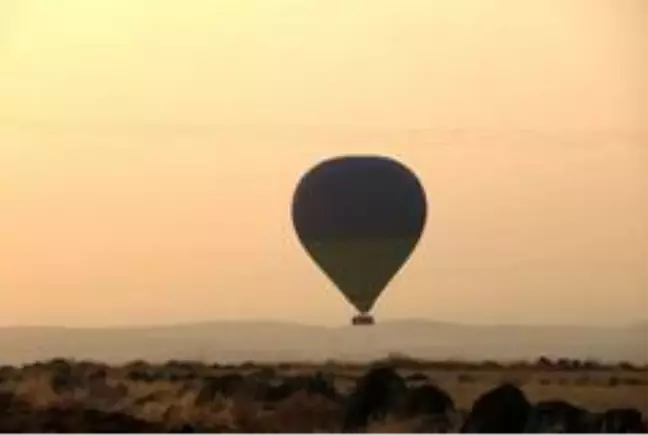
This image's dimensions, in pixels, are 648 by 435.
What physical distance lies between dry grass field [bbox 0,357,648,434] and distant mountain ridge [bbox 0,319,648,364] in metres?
0.01

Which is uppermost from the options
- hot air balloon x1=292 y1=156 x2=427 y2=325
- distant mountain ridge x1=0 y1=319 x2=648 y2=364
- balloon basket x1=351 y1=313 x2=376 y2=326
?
hot air balloon x1=292 y1=156 x2=427 y2=325

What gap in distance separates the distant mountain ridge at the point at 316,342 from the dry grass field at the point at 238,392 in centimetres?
1

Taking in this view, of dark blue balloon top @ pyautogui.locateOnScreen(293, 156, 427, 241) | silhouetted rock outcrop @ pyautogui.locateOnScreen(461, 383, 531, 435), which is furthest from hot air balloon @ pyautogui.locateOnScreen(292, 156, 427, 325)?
silhouetted rock outcrop @ pyautogui.locateOnScreen(461, 383, 531, 435)

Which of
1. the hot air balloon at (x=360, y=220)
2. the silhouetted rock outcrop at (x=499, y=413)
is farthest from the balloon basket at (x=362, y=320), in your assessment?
the silhouetted rock outcrop at (x=499, y=413)

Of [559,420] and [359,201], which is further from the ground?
[359,201]

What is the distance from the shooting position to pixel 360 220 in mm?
1187

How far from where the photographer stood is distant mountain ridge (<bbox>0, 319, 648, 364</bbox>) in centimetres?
117

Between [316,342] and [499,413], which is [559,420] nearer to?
[499,413]

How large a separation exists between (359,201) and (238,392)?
213mm

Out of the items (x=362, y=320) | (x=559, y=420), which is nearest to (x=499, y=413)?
(x=559, y=420)

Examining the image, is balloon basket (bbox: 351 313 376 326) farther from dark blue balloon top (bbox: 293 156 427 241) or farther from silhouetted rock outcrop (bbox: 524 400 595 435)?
silhouetted rock outcrop (bbox: 524 400 595 435)

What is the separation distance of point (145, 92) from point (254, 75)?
10cm

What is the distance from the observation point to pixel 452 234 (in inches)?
46.9

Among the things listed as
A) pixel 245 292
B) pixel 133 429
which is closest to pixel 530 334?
pixel 245 292
